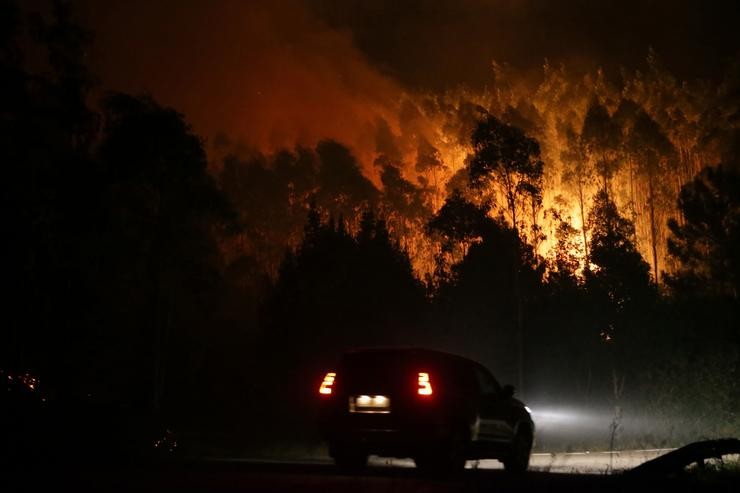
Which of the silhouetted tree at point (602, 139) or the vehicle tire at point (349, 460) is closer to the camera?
the vehicle tire at point (349, 460)

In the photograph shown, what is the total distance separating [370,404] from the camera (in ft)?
43.5

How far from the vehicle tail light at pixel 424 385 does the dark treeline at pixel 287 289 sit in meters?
12.0

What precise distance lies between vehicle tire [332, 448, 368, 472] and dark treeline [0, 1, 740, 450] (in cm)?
1064

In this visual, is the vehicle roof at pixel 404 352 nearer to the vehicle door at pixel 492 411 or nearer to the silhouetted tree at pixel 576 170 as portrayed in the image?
the vehicle door at pixel 492 411

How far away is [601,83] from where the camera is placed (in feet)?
250

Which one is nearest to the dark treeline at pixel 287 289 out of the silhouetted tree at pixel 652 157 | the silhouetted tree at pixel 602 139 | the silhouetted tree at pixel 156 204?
the silhouetted tree at pixel 156 204

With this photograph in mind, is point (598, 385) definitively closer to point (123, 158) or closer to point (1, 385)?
point (123, 158)

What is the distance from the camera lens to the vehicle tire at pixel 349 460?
13750 mm

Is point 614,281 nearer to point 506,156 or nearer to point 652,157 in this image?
point 506,156

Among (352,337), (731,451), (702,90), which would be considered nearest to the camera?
(731,451)

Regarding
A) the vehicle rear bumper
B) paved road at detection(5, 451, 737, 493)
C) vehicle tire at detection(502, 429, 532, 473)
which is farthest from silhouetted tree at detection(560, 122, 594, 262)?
paved road at detection(5, 451, 737, 493)

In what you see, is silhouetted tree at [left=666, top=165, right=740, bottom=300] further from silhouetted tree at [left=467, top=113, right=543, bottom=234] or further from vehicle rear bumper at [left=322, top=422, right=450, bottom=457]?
vehicle rear bumper at [left=322, top=422, right=450, bottom=457]

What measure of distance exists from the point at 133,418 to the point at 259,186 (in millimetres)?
73378

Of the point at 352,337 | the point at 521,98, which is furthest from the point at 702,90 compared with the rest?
the point at 352,337
